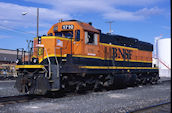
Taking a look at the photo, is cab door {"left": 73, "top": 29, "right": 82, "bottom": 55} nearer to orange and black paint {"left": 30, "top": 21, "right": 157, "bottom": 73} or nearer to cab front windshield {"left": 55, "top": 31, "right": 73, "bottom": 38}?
orange and black paint {"left": 30, "top": 21, "right": 157, "bottom": 73}

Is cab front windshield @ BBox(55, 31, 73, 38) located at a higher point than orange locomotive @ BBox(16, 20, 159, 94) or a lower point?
higher

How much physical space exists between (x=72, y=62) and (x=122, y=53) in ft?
16.9

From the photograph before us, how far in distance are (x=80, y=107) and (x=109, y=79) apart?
5.41 m

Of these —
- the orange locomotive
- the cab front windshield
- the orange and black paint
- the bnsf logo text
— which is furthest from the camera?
the bnsf logo text

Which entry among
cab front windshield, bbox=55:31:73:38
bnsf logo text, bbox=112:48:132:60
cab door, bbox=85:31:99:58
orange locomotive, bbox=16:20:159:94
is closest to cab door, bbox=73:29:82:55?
orange locomotive, bbox=16:20:159:94

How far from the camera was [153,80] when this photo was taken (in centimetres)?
1733

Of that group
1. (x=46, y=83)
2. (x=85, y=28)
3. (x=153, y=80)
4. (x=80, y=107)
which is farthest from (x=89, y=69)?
(x=153, y=80)

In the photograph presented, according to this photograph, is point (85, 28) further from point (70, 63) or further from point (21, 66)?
point (21, 66)

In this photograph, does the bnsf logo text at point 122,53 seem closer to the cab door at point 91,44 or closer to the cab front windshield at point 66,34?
the cab door at point 91,44

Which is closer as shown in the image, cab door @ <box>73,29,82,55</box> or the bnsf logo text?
cab door @ <box>73,29,82,55</box>

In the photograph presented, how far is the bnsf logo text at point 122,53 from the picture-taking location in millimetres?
13147

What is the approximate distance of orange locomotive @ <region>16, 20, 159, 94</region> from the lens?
29.3ft

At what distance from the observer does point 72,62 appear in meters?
9.80

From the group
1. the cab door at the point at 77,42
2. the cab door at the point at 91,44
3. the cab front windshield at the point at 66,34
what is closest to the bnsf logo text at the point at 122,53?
the cab door at the point at 91,44
